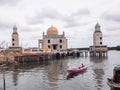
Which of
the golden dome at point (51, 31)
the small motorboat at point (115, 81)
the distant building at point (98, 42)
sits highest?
the golden dome at point (51, 31)

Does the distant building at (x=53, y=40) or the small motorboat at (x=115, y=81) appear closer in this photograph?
the small motorboat at (x=115, y=81)

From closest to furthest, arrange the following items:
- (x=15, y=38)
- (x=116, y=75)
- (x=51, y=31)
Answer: (x=116, y=75), (x=15, y=38), (x=51, y=31)

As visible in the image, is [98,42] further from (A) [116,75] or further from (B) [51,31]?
(A) [116,75]

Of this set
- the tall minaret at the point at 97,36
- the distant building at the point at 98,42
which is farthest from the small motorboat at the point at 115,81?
the tall minaret at the point at 97,36

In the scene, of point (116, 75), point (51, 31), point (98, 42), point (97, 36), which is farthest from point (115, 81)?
point (98, 42)

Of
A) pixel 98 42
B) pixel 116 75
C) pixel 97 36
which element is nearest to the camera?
pixel 116 75

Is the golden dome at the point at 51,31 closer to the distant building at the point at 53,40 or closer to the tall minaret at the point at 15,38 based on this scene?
the distant building at the point at 53,40

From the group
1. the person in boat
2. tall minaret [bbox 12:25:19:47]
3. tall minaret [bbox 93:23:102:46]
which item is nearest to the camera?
the person in boat

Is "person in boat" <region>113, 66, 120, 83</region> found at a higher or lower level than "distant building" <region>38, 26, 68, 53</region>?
lower

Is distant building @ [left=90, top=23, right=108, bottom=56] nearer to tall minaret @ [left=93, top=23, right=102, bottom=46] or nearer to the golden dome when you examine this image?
tall minaret @ [left=93, top=23, right=102, bottom=46]

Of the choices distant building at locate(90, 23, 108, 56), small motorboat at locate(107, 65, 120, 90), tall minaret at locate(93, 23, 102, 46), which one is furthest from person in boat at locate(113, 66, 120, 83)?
tall minaret at locate(93, 23, 102, 46)

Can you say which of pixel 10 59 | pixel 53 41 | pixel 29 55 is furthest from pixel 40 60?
pixel 53 41

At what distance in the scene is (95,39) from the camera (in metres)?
144

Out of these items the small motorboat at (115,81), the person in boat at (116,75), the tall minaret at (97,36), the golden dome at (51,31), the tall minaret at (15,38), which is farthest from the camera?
the tall minaret at (97,36)
